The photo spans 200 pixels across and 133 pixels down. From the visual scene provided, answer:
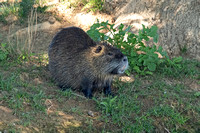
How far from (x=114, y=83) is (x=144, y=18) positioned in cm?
186

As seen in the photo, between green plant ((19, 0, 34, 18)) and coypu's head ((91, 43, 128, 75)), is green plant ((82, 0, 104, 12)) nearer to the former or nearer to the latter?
green plant ((19, 0, 34, 18))

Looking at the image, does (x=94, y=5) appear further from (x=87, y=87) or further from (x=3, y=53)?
(x=87, y=87)

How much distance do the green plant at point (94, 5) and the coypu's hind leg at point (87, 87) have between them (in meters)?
3.20

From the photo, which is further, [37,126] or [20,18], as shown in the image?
[20,18]

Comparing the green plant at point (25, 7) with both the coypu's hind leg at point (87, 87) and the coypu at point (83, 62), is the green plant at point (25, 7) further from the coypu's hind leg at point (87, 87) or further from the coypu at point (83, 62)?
the coypu's hind leg at point (87, 87)

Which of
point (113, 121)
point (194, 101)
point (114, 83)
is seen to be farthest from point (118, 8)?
point (113, 121)

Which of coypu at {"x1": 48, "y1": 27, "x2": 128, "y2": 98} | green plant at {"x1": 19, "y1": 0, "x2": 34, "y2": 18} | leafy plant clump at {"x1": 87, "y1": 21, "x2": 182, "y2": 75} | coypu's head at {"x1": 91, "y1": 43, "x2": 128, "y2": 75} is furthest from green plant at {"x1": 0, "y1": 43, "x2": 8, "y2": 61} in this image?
green plant at {"x1": 19, "y1": 0, "x2": 34, "y2": 18}

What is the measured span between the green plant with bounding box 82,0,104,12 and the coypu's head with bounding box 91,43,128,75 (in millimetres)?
3083

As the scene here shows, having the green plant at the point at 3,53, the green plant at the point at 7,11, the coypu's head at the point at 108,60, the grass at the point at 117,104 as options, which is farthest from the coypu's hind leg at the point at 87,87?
the green plant at the point at 7,11

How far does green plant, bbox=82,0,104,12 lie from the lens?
7020 mm

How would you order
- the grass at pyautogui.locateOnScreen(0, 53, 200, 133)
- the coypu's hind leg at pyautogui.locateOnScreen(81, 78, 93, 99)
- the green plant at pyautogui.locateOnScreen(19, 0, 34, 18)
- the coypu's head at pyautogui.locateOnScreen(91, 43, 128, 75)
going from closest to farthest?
the grass at pyautogui.locateOnScreen(0, 53, 200, 133), the coypu's head at pyautogui.locateOnScreen(91, 43, 128, 75), the coypu's hind leg at pyautogui.locateOnScreen(81, 78, 93, 99), the green plant at pyautogui.locateOnScreen(19, 0, 34, 18)

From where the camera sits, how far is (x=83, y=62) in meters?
4.18

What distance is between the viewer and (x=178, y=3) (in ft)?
18.2

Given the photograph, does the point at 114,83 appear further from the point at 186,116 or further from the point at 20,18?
the point at 20,18
